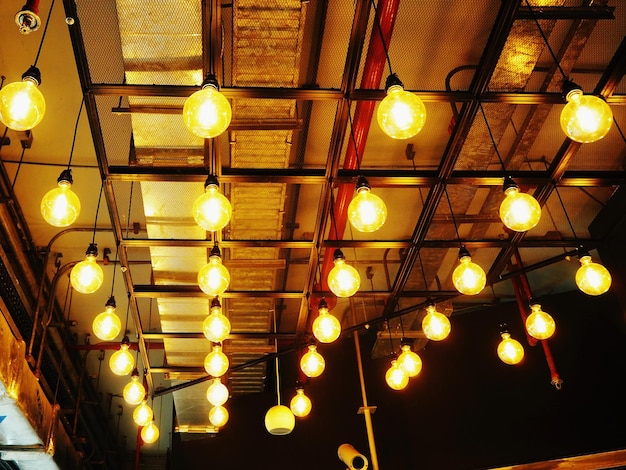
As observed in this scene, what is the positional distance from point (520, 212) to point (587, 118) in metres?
0.76

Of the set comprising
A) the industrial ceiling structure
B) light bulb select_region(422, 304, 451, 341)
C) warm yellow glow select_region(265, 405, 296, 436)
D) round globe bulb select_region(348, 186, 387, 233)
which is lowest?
warm yellow glow select_region(265, 405, 296, 436)

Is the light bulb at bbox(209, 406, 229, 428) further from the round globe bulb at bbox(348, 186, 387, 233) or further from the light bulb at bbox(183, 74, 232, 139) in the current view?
the light bulb at bbox(183, 74, 232, 139)

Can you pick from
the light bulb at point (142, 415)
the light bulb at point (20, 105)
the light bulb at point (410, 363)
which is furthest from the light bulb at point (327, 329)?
the light bulb at point (142, 415)

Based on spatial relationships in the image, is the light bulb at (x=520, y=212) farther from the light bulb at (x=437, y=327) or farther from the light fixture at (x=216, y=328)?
the light fixture at (x=216, y=328)

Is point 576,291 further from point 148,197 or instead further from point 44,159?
point 44,159

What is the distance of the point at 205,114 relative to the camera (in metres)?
2.65

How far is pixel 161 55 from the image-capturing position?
3.44 metres

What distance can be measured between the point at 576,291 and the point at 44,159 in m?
7.58

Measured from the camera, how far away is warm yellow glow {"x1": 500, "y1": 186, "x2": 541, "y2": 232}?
333cm

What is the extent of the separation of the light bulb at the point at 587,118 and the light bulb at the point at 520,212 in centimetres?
61

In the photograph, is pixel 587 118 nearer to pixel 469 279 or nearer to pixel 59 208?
pixel 469 279

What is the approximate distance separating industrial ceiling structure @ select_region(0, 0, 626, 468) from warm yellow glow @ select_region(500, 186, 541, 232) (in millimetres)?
911

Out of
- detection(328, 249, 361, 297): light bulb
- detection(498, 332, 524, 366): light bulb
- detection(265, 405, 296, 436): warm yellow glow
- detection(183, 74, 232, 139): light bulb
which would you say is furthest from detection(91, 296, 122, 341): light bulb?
detection(498, 332, 524, 366): light bulb

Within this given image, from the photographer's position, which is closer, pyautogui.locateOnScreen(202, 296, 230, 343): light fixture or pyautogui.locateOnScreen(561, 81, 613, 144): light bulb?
pyautogui.locateOnScreen(561, 81, 613, 144): light bulb
